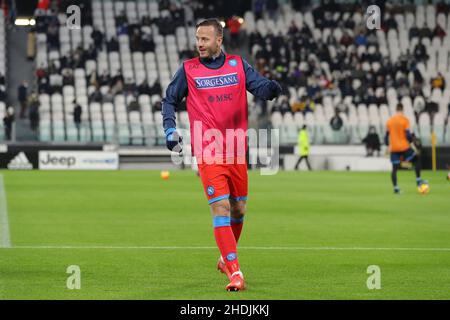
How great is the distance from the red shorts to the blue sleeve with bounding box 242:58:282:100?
29.5 inches

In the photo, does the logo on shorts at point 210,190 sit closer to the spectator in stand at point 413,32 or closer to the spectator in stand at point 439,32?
the spectator in stand at point 413,32

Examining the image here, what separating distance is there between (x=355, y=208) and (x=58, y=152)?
22.0 metres

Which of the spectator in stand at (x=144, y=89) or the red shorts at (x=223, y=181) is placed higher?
the spectator in stand at (x=144, y=89)

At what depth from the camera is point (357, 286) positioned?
36.2ft

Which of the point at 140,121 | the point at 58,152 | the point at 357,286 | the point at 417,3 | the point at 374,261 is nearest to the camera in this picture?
the point at 357,286

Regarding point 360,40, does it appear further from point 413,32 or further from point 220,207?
point 220,207

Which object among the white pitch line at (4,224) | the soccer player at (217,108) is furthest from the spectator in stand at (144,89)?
the soccer player at (217,108)

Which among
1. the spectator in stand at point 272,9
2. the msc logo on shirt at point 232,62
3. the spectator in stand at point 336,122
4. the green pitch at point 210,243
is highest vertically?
the spectator in stand at point 272,9

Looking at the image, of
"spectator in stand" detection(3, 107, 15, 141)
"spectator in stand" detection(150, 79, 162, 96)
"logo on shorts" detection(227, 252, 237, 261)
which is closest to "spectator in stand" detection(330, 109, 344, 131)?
"spectator in stand" detection(150, 79, 162, 96)

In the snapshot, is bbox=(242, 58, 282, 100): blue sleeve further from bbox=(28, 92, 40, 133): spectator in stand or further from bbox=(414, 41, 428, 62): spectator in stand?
bbox=(414, 41, 428, 62): spectator in stand

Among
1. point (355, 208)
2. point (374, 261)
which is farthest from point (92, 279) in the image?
point (355, 208)

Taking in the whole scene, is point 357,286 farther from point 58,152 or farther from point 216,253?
point 58,152

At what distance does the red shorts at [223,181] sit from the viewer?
10992 millimetres

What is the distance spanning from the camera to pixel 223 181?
11055 millimetres
